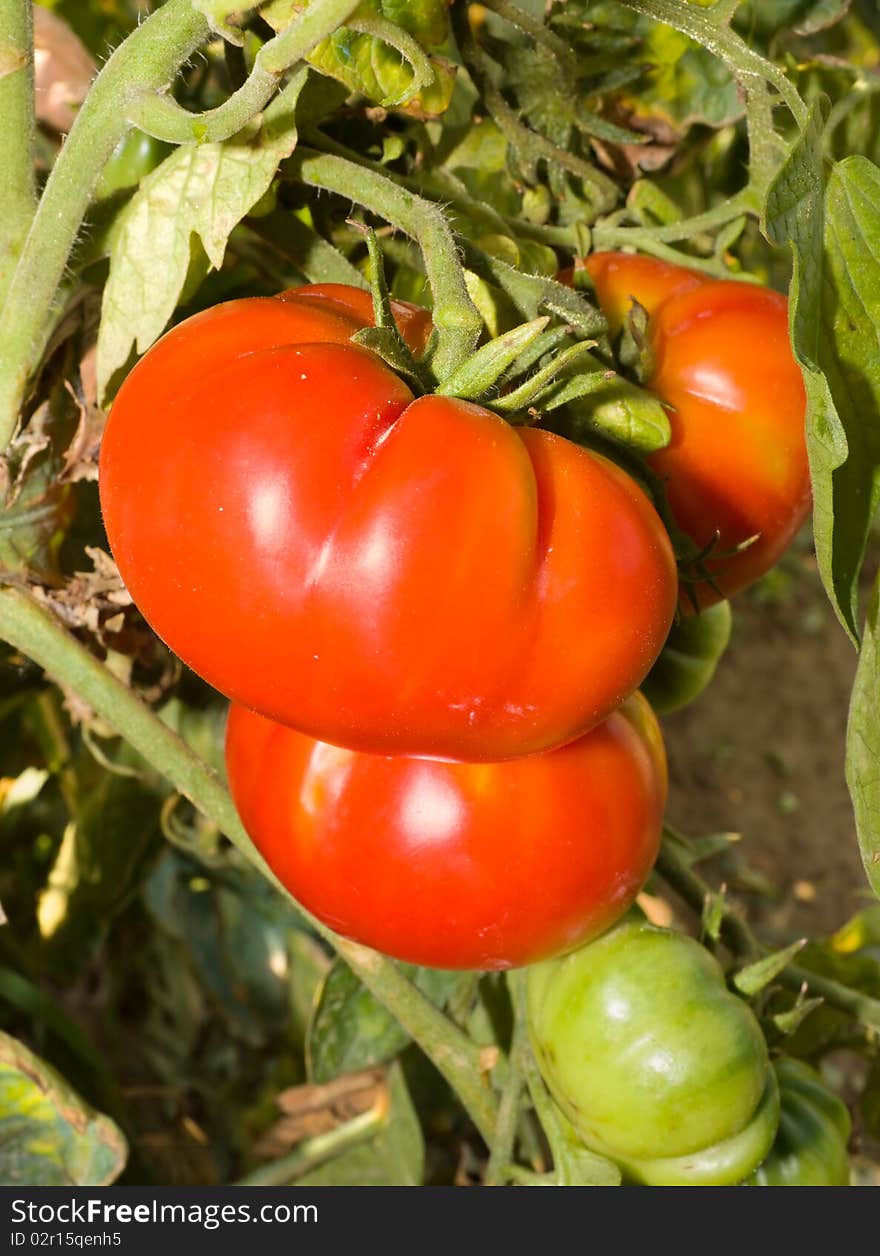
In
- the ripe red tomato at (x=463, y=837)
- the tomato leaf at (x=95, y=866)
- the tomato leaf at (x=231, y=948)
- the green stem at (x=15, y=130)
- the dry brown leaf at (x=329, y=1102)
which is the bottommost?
the tomato leaf at (x=231, y=948)

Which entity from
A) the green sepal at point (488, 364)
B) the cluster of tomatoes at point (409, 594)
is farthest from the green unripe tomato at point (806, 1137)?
the green sepal at point (488, 364)

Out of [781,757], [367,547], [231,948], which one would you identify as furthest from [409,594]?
[781,757]

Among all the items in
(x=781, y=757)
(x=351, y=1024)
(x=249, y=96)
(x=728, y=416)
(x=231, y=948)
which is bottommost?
(x=781, y=757)

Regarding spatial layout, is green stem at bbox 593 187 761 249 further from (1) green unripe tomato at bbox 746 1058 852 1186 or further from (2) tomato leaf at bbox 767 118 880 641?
(1) green unripe tomato at bbox 746 1058 852 1186

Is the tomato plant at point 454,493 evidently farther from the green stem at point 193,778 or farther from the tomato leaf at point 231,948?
the tomato leaf at point 231,948

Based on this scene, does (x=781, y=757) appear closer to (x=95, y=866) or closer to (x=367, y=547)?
(x=95, y=866)
